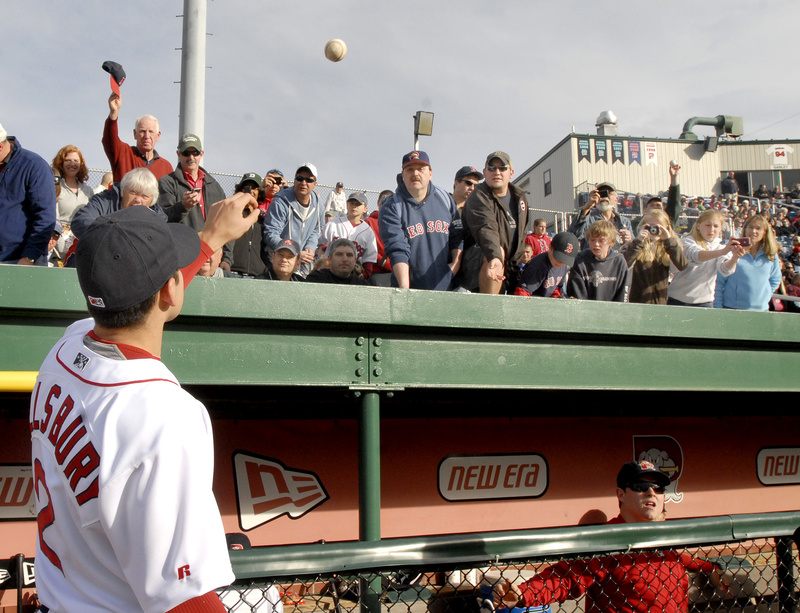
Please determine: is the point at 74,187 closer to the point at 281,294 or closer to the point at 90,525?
the point at 281,294

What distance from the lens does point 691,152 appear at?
103ft

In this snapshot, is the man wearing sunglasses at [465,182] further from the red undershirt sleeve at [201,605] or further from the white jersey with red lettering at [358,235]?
the red undershirt sleeve at [201,605]

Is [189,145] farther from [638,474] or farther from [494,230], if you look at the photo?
[638,474]


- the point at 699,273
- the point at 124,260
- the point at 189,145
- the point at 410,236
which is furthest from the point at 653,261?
the point at 124,260

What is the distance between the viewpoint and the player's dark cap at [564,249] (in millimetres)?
4836

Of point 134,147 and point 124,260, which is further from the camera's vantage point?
point 134,147

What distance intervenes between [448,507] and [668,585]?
2.06m

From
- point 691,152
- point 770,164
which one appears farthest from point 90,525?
point 770,164

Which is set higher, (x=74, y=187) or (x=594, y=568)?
(x=74, y=187)

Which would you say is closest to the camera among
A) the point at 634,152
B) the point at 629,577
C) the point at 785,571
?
the point at 785,571

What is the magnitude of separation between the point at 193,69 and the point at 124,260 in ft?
20.2

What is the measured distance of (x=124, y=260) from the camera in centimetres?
126

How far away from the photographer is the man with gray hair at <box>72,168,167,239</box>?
3.93m

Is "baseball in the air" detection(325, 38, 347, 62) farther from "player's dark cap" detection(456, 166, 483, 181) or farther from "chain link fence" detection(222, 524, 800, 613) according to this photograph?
"chain link fence" detection(222, 524, 800, 613)
